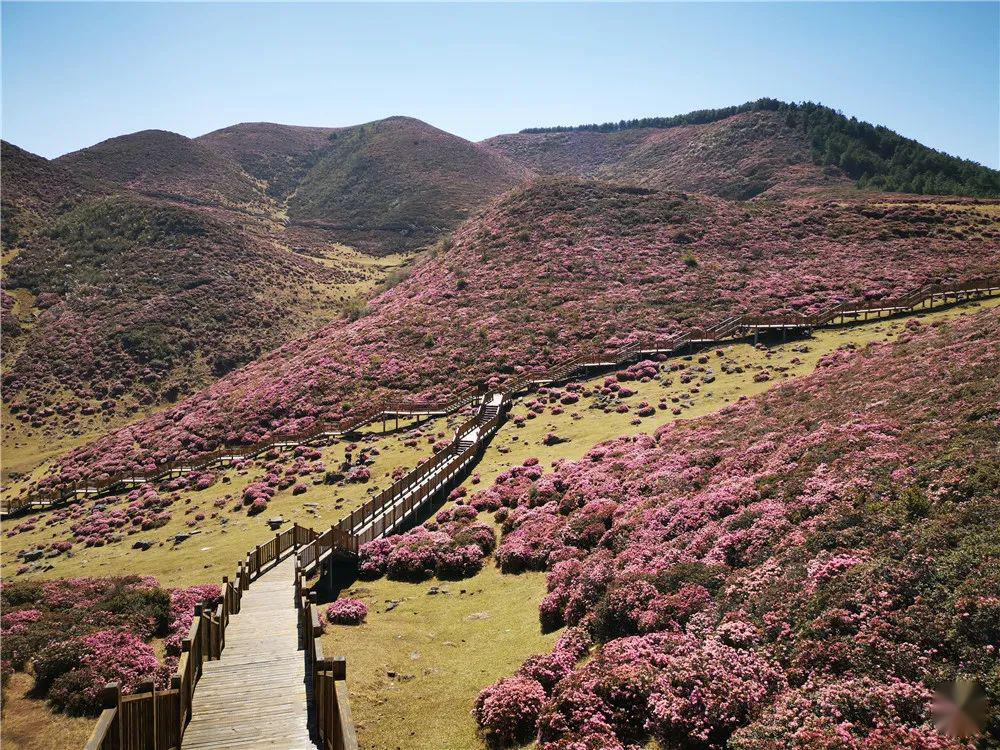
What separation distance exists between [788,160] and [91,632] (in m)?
139

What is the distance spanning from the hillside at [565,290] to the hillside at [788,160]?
1483 inches

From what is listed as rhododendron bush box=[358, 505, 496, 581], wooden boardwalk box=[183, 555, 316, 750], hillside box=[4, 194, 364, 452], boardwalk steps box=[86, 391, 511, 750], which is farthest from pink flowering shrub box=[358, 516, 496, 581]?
hillside box=[4, 194, 364, 452]

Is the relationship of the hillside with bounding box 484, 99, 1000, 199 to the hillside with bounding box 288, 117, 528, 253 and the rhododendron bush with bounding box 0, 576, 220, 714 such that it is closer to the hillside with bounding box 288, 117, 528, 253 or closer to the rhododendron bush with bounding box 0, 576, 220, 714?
the hillside with bounding box 288, 117, 528, 253

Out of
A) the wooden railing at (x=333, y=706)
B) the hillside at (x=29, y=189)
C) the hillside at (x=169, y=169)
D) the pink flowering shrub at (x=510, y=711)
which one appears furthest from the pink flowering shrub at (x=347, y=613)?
the hillside at (x=169, y=169)

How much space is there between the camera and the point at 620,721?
1125 cm

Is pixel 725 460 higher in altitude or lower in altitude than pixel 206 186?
lower

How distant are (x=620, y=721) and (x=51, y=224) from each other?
124 metres

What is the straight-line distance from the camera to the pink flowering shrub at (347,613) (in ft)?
64.3

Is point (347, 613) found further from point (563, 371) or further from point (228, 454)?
point (563, 371)

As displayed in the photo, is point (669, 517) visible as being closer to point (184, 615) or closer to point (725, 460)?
point (725, 460)

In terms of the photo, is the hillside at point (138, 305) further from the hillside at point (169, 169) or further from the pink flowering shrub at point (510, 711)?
the pink flowering shrub at point (510, 711)

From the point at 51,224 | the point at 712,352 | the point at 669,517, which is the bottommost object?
the point at 669,517

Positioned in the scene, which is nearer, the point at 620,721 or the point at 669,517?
the point at 620,721

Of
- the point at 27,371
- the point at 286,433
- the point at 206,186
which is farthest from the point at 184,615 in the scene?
the point at 206,186
